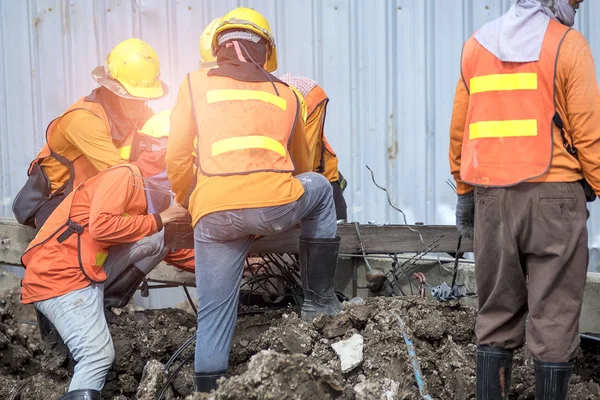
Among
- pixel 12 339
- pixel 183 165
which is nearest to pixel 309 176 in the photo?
pixel 183 165

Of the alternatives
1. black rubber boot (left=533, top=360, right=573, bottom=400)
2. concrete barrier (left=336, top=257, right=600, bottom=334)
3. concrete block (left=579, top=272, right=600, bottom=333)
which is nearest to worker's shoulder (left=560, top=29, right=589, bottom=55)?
black rubber boot (left=533, top=360, right=573, bottom=400)

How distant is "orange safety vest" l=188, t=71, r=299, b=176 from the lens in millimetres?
3641

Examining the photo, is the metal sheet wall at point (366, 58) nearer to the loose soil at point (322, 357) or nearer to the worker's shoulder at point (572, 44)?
the loose soil at point (322, 357)

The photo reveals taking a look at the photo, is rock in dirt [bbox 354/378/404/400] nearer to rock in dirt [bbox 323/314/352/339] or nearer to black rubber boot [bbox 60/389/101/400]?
rock in dirt [bbox 323/314/352/339]

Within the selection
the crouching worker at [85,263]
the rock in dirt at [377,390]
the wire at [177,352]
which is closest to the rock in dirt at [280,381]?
the rock in dirt at [377,390]

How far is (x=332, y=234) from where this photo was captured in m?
4.09

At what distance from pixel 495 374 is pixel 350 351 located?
2.70ft

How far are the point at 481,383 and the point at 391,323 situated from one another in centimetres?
75

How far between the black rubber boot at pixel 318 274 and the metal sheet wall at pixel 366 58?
225 cm

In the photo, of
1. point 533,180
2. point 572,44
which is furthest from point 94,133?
point 572,44

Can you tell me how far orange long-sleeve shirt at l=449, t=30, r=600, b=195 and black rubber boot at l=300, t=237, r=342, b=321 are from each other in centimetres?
132

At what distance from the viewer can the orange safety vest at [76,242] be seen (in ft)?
13.6

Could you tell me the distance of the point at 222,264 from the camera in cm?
374

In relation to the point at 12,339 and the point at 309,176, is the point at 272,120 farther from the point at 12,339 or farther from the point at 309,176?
the point at 12,339
